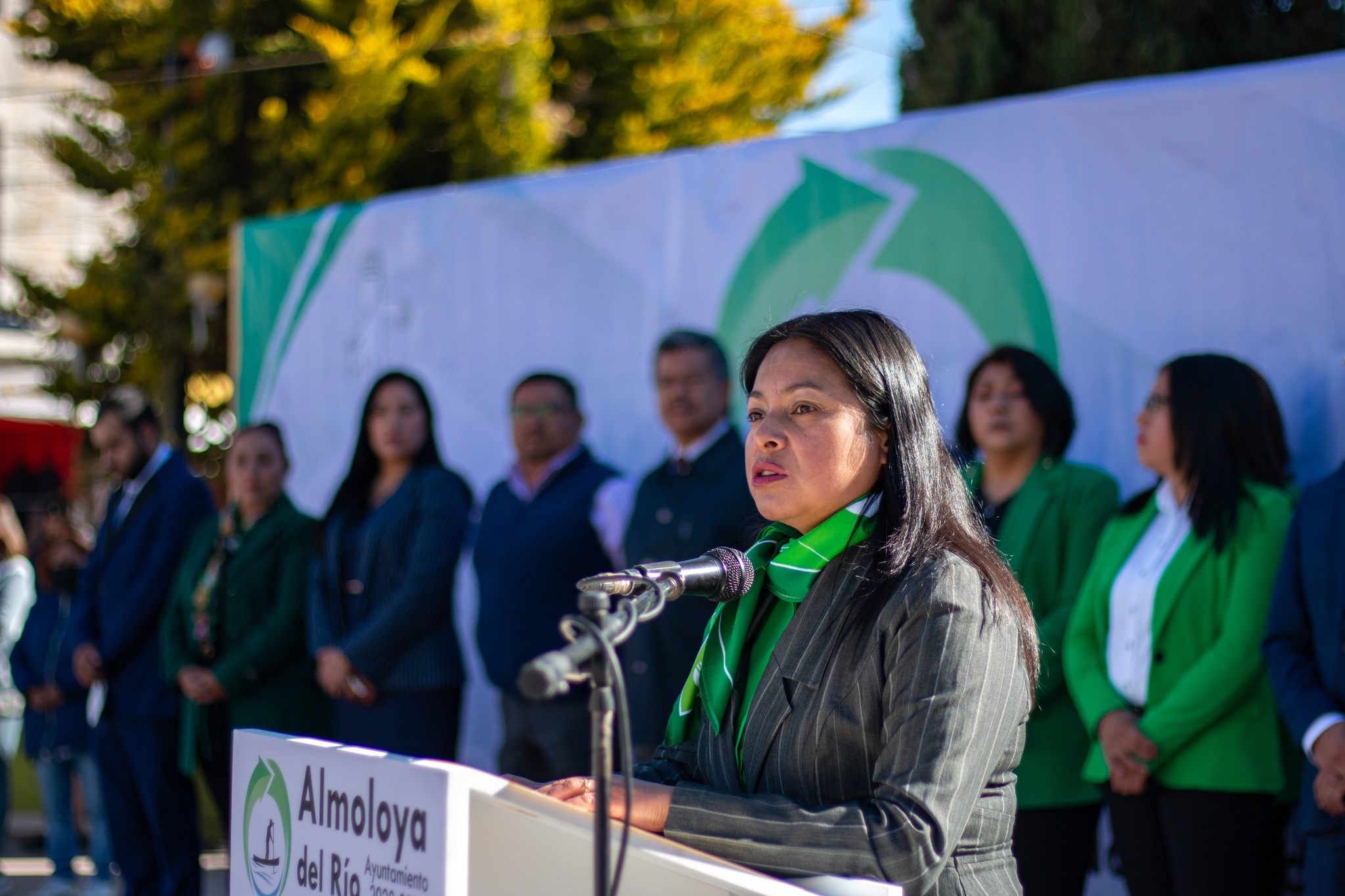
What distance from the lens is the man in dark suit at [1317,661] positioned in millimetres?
2816

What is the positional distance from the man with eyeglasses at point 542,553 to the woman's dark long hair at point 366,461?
0.31 m

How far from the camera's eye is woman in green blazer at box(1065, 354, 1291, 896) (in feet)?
10.1

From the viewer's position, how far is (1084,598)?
3.44 metres

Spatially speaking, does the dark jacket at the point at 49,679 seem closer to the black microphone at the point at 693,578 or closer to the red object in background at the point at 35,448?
the black microphone at the point at 693,578

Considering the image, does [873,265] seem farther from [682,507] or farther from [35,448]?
[35,448]

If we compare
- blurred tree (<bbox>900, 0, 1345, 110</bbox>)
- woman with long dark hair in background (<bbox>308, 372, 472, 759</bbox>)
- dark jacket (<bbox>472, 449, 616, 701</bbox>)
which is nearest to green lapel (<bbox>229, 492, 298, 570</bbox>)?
woman with long dark hair in background (<bbox>308, 372, 472, 759</bbox>)

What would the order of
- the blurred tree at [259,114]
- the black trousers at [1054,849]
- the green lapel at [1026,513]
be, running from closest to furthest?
the black trousers at [1054,849]
the green lapel at [1026,513]
the blurred tree at [259,114]

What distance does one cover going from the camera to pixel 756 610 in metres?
1.98

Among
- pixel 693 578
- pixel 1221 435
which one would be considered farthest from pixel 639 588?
pixel 1221 435

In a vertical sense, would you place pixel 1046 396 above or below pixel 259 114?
below

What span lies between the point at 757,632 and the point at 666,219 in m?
3.61

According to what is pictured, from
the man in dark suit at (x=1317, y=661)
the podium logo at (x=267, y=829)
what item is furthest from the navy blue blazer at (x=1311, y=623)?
the podium logo at (x=267, y=829)

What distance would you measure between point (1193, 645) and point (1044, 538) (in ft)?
1.85

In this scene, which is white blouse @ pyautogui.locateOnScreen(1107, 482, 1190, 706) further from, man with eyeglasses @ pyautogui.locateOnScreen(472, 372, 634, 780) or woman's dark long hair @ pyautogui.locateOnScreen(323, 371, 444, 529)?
woman's dark long hair @ pyautogui.locateOnScreen(323, 371, 444, 529)
